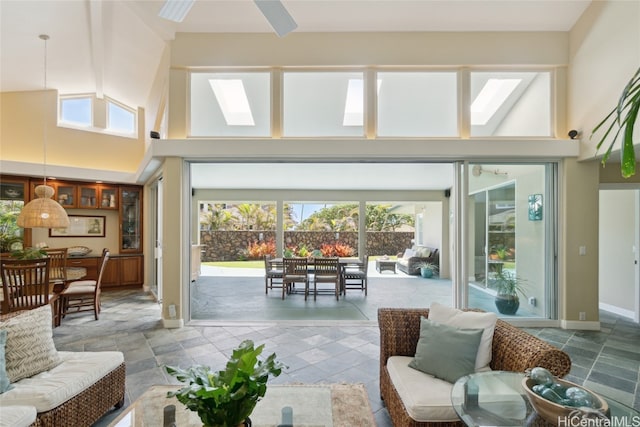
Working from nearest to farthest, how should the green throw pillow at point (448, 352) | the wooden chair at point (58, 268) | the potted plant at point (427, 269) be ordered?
the green throw pillow at point (448, 352)
the wooden chair at point (58, 268)
the potted plant at point (427, 269)

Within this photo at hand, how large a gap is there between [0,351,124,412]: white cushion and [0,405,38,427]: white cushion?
0.26 feet

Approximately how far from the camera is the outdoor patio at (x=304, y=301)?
4312 mm

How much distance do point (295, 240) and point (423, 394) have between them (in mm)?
9399

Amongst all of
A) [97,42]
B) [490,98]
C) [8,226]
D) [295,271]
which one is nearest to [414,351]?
[295,271]

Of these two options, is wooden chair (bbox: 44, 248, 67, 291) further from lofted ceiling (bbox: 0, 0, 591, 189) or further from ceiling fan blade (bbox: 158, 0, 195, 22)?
ceiling fan blade (bbox: 158, 0, 195, 22)

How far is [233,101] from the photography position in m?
4.17

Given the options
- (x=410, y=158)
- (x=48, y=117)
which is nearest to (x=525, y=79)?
(x=410, y=158)

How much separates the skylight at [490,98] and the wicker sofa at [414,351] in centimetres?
302

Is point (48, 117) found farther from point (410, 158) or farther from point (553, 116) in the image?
point (553, 116)

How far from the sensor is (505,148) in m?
A: 3.90

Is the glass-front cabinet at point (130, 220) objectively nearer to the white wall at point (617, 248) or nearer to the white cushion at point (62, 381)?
the white cushion at point (62, 381)

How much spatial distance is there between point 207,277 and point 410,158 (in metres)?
6.24

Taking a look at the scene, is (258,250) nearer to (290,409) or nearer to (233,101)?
(233,101)

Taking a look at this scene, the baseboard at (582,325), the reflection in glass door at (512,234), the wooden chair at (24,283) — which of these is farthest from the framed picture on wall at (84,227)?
the baseboard at (582,325)
